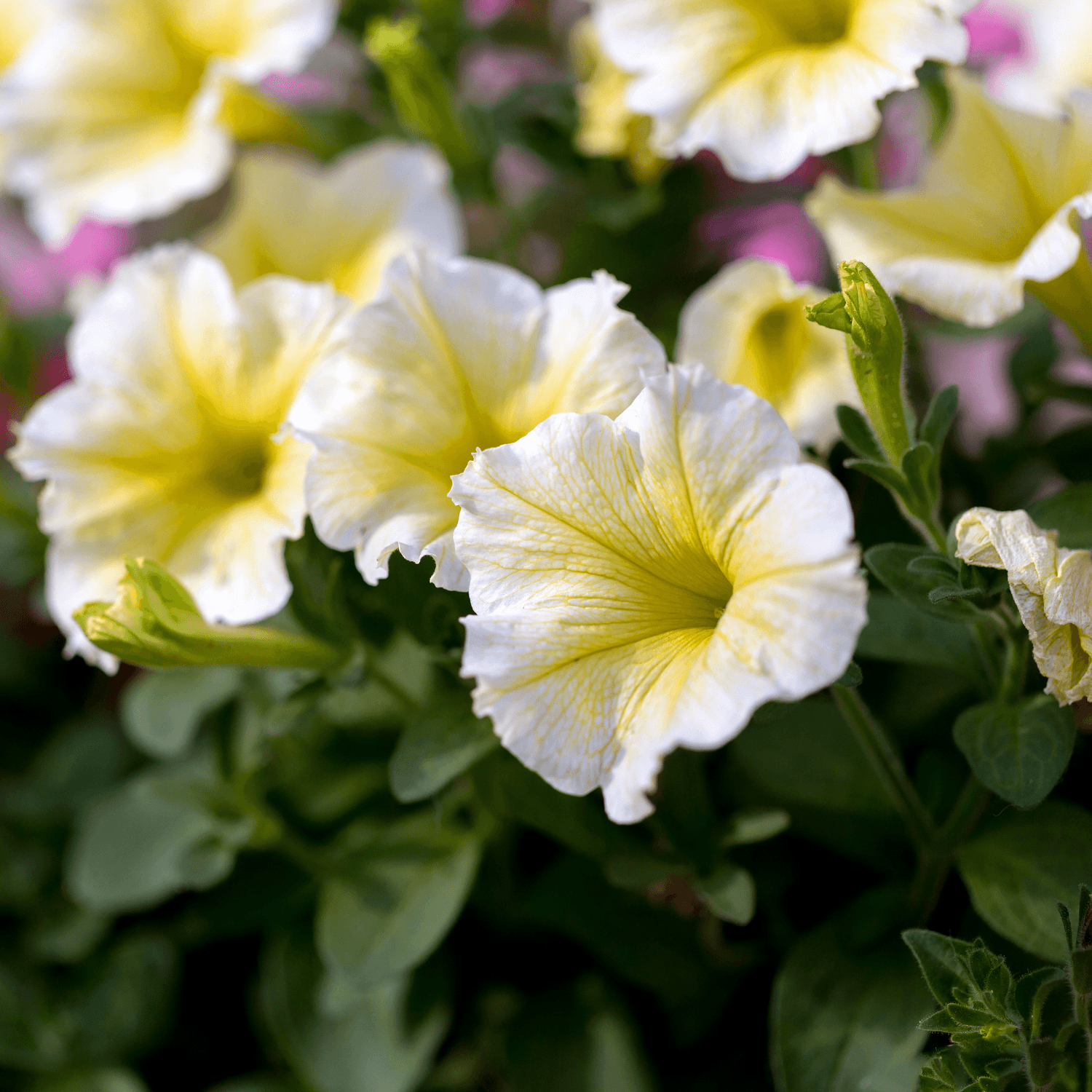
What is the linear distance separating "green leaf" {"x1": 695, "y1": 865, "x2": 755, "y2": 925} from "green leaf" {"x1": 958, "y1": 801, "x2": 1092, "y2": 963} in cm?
9

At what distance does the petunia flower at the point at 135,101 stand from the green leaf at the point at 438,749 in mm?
352

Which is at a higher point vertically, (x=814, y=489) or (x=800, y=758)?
(x=814, y=489)

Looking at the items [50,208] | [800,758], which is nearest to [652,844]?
[800,758]

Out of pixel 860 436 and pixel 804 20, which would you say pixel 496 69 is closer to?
pixel 804 20

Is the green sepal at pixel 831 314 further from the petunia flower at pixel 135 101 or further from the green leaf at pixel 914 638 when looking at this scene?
the petunia flower at pixel 135 101

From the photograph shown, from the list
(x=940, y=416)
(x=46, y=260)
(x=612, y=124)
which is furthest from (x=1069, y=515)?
(x=46, y=260)

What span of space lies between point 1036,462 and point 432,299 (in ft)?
1.27

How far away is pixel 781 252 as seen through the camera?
0.74 m

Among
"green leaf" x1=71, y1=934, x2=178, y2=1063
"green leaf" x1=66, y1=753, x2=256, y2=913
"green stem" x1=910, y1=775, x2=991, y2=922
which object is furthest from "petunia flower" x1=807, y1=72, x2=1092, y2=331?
"green leaf" x1=71, y1=934, x2=178, y2=1063

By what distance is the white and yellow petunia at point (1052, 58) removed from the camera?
1.92 ft

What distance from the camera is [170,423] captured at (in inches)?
20.2

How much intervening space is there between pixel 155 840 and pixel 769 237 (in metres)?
0.57

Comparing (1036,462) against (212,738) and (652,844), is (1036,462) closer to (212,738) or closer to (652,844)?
(652,844)

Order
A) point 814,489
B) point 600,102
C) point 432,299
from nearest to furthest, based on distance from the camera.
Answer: point 814,489 → point 432,299 → point 600,102
